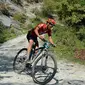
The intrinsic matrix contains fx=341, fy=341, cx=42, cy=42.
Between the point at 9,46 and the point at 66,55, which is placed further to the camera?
the point at 9,46

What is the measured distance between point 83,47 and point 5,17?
850 centimetres

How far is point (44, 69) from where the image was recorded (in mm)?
11258

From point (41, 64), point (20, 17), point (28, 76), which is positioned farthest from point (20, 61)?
point (20, 17)

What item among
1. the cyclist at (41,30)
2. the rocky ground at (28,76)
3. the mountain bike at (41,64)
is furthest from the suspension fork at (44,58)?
the rocky ground at (28,76)

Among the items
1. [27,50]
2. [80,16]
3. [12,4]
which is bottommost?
[27,50]

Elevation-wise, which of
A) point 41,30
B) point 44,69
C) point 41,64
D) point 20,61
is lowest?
point 44,69

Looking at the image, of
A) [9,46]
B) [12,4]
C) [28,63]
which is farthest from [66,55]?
[12,4]

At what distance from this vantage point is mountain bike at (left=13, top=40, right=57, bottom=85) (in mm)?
10836

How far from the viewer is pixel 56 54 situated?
16078 millimetres

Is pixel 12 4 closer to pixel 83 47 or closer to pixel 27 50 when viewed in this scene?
pixel 83 47

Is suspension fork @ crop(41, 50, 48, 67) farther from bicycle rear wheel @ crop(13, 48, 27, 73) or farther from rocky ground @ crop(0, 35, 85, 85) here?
bicycle rear wheel @ crop(13, 48, 27, 73)

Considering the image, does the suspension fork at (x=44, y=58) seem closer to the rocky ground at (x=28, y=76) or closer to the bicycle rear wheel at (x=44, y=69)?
the bicycle rear wheel at (x=44, y=69)

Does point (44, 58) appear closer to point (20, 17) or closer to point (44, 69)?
point (44, 69)

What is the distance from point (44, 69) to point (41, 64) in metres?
0.20
